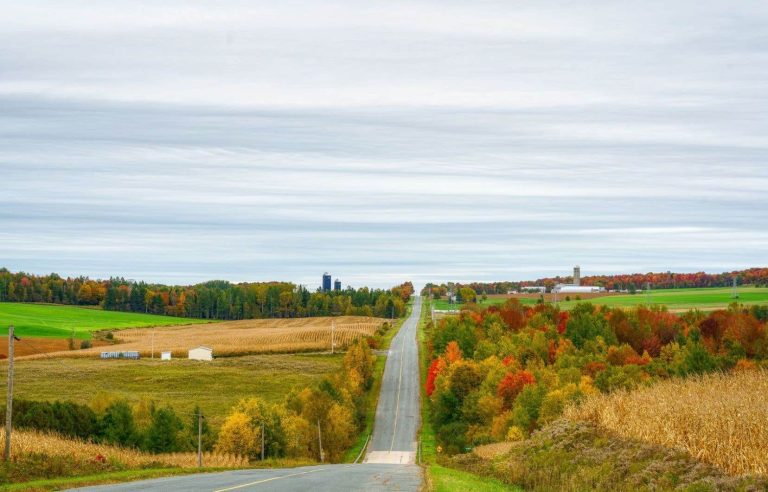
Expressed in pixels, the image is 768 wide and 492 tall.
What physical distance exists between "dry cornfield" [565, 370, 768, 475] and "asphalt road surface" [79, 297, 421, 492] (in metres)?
8.65

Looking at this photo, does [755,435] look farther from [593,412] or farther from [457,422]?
[457,422]

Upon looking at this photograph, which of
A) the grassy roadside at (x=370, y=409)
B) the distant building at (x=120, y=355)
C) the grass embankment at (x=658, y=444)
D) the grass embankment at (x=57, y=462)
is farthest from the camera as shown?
the distant building at (x=120, y=355)

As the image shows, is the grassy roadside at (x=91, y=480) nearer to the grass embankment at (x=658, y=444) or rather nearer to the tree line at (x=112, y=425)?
the grass embankment at (x=658, y=444)

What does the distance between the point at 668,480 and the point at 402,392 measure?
10798cm

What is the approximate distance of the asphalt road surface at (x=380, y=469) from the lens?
28969 millimetres

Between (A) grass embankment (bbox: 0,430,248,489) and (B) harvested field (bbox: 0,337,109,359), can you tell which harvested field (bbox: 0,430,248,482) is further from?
(B) harvested field (bbox: 0,337,109,359)

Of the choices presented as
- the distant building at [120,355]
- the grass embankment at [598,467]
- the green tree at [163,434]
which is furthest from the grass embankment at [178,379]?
the grass embankment at [598,467]

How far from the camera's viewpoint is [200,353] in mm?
159750

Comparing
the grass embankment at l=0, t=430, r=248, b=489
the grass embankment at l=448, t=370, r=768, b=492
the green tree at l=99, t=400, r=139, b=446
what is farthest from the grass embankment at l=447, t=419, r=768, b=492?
the green tree at l=99, t=400, r=139, b=446

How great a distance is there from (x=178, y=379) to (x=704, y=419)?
114 m

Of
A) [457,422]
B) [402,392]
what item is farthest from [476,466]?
[402,392]

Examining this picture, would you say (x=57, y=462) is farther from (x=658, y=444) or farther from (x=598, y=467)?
(x=658, y=444)

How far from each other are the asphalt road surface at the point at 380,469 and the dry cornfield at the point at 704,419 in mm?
8653

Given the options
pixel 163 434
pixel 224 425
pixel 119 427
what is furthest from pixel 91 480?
pixel 224 425
